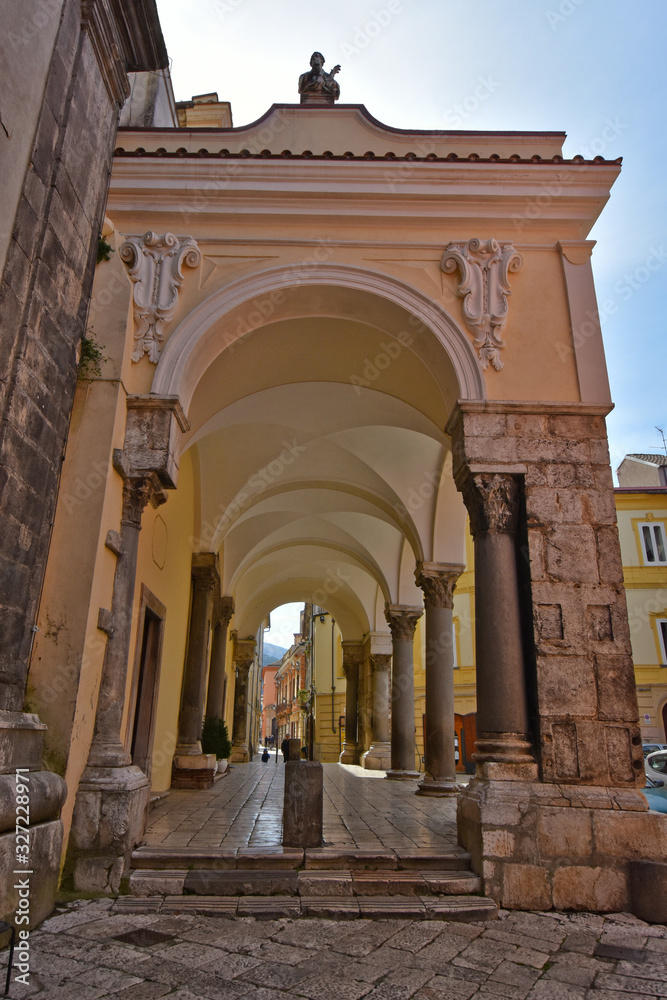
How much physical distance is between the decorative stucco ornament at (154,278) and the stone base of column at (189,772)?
6.04 metres

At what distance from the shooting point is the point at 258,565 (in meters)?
16.8

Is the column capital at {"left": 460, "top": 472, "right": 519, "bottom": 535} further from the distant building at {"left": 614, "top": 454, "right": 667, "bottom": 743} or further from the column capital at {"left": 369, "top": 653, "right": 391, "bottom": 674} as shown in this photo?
the distant building at {"left": 614, "top": 454, "right": 667, "bottom": 743}

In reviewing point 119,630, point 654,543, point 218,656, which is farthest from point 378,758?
point 654,543

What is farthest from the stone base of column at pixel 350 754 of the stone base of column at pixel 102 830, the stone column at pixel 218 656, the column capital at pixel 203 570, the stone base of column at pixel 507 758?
the stone base of column at pixel 102 830

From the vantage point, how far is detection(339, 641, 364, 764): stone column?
17.5 meters

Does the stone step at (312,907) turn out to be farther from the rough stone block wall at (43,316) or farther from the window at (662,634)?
the window at (662,634)

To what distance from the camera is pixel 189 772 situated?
930cm

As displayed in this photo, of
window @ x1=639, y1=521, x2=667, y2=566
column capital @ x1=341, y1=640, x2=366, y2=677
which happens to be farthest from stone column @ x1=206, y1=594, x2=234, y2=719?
window @ x1=639, y1=521, x2=667, y2=566

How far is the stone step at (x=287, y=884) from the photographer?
426cm

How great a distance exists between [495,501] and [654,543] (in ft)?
61.5

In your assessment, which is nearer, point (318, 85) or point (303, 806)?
point (303, 806)

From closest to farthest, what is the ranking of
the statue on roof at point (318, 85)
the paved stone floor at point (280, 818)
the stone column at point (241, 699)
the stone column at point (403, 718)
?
the paved stone floor at point (280, 818) < the statue on roof at point (318, 85) < the stone column at point (403, 718) < the stone column at point (241, 699)

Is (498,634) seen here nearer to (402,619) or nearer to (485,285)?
(485,285)

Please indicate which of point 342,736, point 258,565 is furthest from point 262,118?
point 342,736
